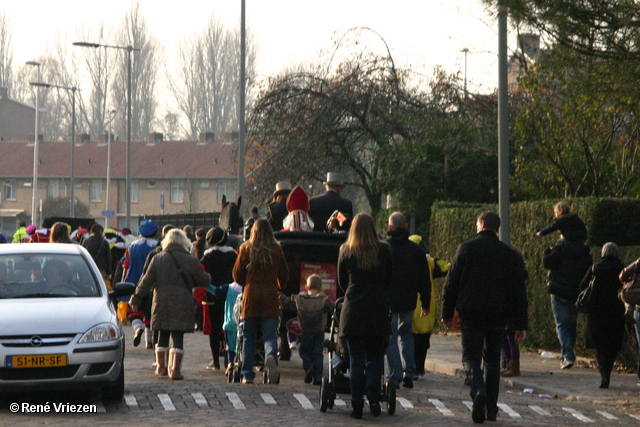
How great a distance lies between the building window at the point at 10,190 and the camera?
8806 cm

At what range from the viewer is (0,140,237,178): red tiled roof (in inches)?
3364

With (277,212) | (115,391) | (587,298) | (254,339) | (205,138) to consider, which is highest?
(205,138)

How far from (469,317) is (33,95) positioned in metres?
97.3

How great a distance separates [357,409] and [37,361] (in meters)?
2.85

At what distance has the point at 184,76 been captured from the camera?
89562 mm

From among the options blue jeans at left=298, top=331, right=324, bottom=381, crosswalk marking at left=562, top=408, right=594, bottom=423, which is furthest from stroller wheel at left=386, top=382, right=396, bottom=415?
crosswalk marking at left=562, top=408, right=594, bottom=423

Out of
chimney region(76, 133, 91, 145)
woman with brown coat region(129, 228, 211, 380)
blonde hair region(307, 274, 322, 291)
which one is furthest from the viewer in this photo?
chimney region(76, 133, 91, 145)

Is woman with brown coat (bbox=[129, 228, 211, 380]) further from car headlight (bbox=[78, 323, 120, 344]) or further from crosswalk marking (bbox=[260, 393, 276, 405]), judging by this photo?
car headlight (bbox=[78, 323, 120, 344])

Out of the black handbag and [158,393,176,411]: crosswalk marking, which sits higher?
the black handbag

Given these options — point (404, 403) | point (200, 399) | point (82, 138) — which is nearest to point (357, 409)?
point (404, 403)

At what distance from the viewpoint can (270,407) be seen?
33.0 ft

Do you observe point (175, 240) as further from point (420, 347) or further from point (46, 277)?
point (420, 347)

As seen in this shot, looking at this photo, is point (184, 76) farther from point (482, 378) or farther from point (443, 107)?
point (482, 378)

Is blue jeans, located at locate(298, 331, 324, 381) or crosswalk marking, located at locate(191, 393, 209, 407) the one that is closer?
crosswalk marking, located at locate(191, 393, 209, 407)
